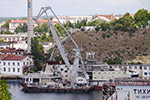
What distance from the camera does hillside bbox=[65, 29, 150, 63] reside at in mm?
43031

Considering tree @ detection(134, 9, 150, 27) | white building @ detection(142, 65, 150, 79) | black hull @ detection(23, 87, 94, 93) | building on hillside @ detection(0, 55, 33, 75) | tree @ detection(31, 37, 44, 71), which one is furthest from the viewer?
tree @ detection(134, 9, 150, 27)

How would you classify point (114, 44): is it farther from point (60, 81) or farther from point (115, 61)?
point (60, 81)

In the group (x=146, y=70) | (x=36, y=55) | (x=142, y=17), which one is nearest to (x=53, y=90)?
(x=146, y=70)

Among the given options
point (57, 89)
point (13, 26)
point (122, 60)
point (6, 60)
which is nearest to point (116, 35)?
point (122, 60)

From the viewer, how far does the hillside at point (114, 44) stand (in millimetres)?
43031

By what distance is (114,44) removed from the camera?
45.7 metres

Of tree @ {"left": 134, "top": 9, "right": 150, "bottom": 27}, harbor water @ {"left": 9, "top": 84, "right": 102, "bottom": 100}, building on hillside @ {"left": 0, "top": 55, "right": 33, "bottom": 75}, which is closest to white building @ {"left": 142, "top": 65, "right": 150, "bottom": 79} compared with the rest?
harbor water @ {"left": 9, "top": 84, "right": 102, "bottom": 100}

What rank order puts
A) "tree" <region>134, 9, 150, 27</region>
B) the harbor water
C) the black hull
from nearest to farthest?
the harbor water → the black hull → "tree" <region>134, 9, 150, 27</region>

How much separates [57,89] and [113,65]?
19.0 ft

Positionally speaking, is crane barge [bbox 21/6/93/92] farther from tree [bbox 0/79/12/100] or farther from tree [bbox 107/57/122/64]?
tree [bbox 0/79/12/100]

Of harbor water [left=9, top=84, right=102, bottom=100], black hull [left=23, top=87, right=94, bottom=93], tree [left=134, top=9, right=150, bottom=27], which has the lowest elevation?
harbor water [left=9, top=84, right=102, bottom=100]

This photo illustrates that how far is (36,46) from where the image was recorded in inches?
1633

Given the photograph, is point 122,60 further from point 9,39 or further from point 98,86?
point 9,39

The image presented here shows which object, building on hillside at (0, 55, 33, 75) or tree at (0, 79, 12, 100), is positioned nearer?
tree at (0, 79, 12, 100)
